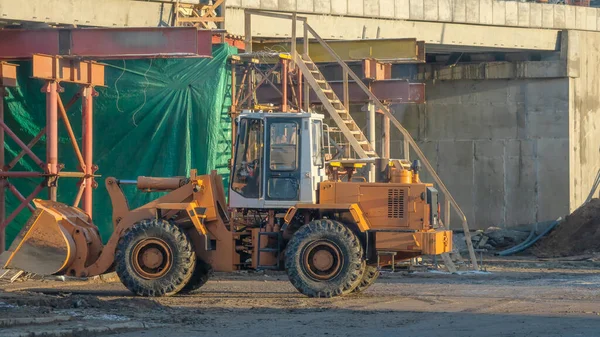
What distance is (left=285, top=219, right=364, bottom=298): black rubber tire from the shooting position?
15922 millimetres

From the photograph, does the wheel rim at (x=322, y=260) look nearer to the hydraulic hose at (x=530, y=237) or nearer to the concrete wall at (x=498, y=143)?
the hydraulic hose at (x=530, y=237)

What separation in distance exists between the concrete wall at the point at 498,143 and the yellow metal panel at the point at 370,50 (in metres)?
7.15

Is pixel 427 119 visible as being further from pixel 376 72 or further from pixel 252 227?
pixel 252 227

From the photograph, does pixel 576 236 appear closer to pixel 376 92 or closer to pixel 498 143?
pixel 498 143

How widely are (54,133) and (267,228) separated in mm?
5503

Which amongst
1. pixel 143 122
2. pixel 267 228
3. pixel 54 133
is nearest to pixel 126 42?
pixel 54 133

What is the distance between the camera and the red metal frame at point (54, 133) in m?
19.7

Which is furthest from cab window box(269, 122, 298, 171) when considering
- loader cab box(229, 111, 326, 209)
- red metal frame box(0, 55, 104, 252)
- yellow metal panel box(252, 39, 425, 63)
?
yellow metal panel box(252, 39, 425, 63)

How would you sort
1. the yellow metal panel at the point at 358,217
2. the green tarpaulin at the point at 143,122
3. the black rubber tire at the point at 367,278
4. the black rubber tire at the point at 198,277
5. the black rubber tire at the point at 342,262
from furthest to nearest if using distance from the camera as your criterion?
the green tarpaulin at the point at 143,122, the black rubber tire at the point at 367,278, the black rubber tire at the point at 198,277, the yellow metal panel at the point at 358,217, the black rubber tire at the point at 342,262

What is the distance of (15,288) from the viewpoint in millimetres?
17594

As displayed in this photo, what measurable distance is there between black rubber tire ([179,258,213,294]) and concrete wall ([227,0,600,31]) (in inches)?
398

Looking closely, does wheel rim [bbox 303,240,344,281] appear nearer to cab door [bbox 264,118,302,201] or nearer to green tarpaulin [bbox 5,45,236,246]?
cab door [bbox 264,118,302,201]

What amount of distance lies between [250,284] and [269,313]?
4854mm

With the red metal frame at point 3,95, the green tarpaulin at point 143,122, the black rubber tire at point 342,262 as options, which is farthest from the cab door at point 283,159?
the green tarpaulin at point 143,122
